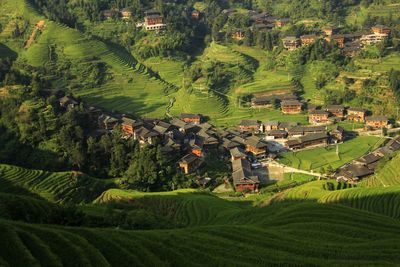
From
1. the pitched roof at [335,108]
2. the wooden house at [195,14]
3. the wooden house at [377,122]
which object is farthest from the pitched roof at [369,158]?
the wooden house at [195,14]

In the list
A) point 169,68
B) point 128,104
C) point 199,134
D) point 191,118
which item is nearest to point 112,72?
point 128,104

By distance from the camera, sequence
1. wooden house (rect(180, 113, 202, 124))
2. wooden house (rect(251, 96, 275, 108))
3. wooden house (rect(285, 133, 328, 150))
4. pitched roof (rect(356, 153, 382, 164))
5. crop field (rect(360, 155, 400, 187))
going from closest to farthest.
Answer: crop field (rect(360, 155, 400, 187)) < pitched roof (rect(356, 153, 382, 164)) < wooden house (rect(285, 133, 328, 150)) < wooden house (rect(180, 113, 202, 124)) < wooden house (rect(251, 96, 275, 108))

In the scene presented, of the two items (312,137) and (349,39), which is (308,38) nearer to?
(349,39)

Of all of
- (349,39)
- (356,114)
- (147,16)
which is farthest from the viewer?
(147,16)

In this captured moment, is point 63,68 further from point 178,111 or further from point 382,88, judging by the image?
point 382,88

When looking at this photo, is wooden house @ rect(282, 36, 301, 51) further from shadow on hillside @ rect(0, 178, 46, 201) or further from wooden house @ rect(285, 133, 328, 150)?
shadow on hillside @ rect(0, 178, 46, 201)

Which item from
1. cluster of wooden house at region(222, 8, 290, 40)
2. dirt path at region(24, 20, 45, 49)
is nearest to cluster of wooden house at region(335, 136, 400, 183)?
cluster of wooden house at region(222, 8, 290, 40)

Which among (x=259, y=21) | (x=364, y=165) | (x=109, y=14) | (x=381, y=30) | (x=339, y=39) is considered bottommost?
(x=364, y=165)

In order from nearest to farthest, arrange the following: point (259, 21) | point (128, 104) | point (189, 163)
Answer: point (189, 163)
point (128, 104)
point (259, 21)
